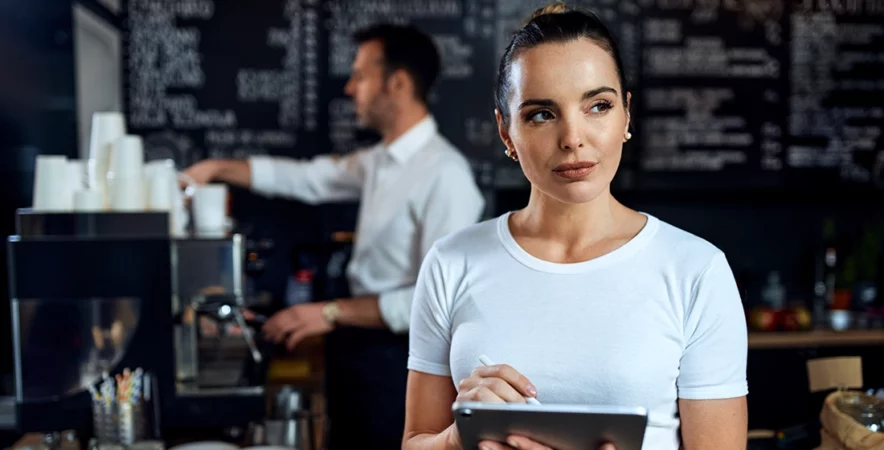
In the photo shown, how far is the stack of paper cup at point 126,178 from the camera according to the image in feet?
7.08

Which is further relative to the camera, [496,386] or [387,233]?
[387,233]

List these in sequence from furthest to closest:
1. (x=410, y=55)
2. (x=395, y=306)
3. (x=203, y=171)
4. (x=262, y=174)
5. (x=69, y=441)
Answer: (x=262, y=174)
(x=203, y=171)
(x=410, y=55)
(x=395, y=306)
(x=69, y=441)

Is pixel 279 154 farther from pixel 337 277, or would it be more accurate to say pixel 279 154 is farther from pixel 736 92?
pixel 736 92

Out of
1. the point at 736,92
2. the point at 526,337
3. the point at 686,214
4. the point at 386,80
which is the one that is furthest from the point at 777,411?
the point at 526,337

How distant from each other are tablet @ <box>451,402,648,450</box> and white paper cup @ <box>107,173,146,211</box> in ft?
4.25

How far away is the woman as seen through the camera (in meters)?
1.29

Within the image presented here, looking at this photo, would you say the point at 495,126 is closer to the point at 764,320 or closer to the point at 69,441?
the point at 764,320

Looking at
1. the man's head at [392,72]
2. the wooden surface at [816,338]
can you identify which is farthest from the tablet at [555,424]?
the wooden surface at [816,338]

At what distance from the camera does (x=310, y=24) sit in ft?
11.7

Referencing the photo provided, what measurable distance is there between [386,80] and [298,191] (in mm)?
705

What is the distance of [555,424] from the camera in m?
1.13

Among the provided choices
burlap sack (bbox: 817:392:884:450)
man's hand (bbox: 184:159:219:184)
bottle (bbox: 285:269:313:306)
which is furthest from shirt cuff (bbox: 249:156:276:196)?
burlap sack (bbox: 817:392:884:450)

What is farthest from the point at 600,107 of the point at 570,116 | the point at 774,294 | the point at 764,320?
the point at 774,294

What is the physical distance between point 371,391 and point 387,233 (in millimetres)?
511
